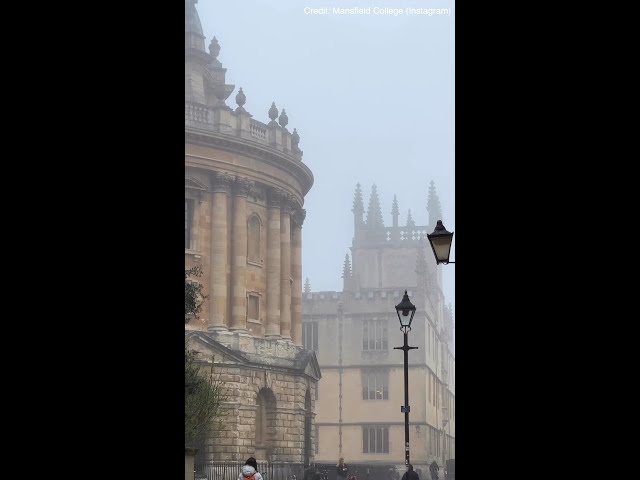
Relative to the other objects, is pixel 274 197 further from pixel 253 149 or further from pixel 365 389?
pixel 365 389

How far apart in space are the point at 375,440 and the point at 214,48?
34.0 meters

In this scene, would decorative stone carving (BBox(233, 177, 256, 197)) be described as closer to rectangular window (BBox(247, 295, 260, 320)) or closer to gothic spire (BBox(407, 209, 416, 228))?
rectangular window (BBox(247, 295, 260, 320))

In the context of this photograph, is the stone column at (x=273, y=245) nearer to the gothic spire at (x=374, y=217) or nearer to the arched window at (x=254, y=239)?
the arched window at (x=254, y=239)

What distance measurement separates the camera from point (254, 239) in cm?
5856

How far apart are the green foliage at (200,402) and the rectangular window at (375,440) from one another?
34.0m

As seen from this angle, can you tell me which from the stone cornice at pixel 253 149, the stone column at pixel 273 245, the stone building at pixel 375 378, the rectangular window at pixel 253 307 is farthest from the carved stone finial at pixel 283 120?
the stone building at pixel 375 378

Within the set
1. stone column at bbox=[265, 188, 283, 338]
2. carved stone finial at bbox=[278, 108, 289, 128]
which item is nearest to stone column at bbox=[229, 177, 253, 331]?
stone column at bbox=[265, 188, 283, 338]

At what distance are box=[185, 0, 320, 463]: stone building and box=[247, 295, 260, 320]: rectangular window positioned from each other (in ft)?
0.16

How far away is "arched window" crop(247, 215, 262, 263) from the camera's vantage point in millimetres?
58156
